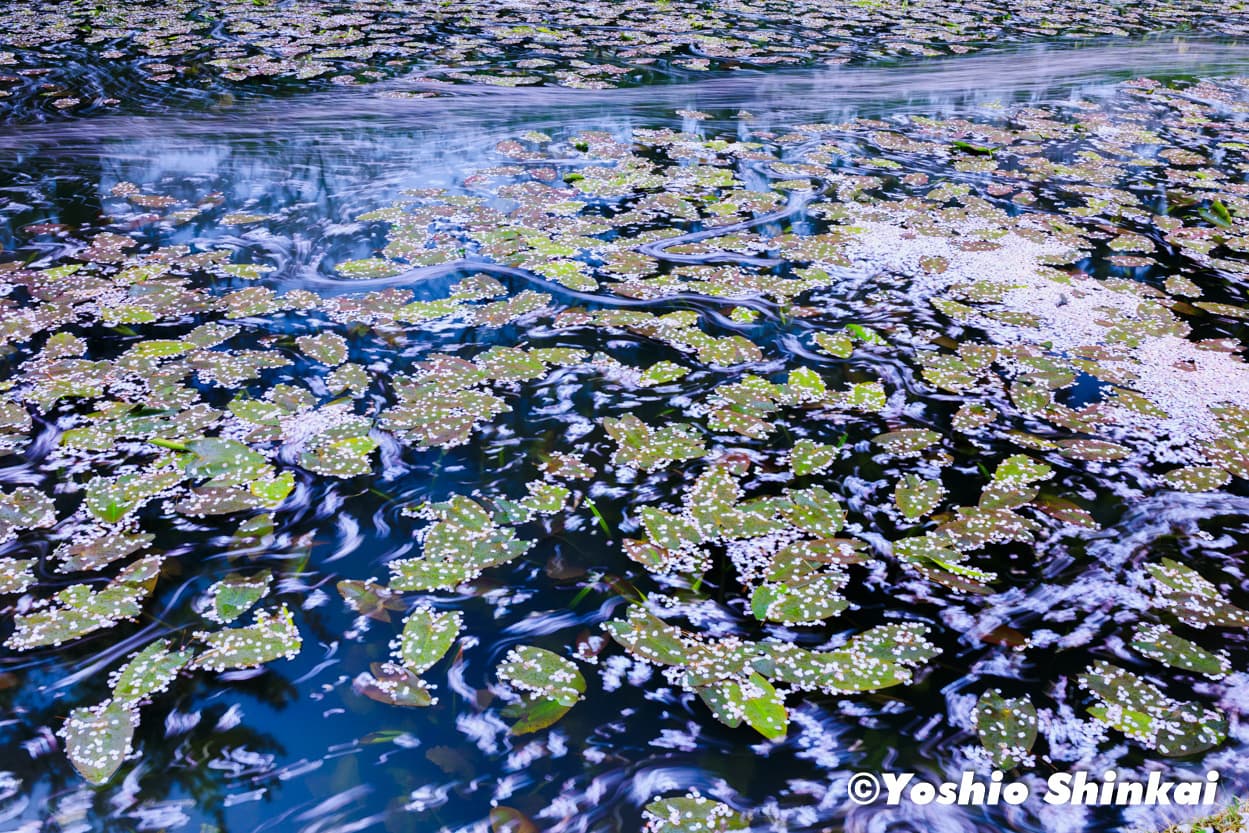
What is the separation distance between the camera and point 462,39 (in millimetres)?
5199

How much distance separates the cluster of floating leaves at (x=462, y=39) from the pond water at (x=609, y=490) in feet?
4.73

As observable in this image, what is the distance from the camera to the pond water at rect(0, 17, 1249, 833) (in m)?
1.11

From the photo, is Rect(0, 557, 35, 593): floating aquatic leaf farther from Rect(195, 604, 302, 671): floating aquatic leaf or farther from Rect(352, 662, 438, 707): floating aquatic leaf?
Rect(352, 662, 438, 707): floating aquatic leaf

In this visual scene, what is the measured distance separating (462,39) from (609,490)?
4518 millimetres

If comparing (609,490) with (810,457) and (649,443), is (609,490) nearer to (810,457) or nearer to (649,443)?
(649,443)

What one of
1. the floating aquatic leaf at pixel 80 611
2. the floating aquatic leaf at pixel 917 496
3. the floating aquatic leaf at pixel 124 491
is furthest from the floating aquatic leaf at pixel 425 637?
the floating aquatic leaf at pixel 917 496

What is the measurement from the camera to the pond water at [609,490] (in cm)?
111

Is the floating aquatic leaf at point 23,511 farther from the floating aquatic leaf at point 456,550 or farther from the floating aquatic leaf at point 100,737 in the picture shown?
the floating aquatic leaf at point 456,550

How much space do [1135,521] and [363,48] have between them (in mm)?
4821

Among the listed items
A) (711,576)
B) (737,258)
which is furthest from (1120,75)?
(711,576)

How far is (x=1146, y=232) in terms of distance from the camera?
270cm

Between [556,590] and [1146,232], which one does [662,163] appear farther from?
[556,590]

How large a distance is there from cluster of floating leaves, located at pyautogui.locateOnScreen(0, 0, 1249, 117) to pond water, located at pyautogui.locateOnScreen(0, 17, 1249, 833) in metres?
1.44

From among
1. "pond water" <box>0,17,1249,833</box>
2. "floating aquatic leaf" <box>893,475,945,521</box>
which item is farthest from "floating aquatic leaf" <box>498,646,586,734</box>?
"floating aquatic leaf" <box>893,475,945,521</box>
